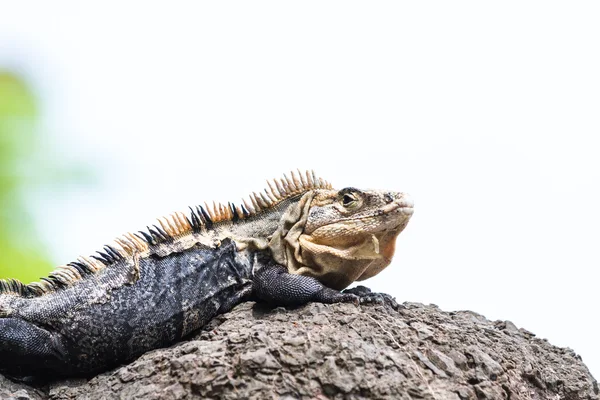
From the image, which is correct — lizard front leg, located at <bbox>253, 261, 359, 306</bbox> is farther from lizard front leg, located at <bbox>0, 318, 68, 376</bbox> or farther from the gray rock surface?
lizard front leg, located at <bbox>0, 318, 68, 376</bbox>

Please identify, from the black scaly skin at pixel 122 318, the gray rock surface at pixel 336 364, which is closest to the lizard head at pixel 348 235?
the black scaly skin at pixel 122 318

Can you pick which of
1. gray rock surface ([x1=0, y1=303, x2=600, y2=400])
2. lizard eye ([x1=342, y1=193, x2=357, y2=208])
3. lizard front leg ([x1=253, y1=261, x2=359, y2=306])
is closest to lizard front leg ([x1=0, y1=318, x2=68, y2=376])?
gray rock surface ([x1=0, y1=303, x2=600, y2=400])

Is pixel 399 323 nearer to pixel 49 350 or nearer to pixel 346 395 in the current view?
pixel 346 395

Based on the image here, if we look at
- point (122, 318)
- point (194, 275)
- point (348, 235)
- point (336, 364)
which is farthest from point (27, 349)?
point (348, 235)

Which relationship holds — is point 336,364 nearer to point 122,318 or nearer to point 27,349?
point 122,318

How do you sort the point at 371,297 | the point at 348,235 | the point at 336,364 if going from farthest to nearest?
1. the point at 348,235
2. the point at 371,297
3. the point at 336,364

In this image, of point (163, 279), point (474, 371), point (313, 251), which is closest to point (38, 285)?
point (163, 279)
